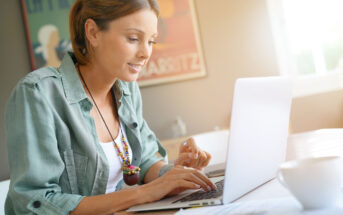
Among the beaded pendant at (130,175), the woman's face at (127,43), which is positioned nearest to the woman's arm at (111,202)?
the beaded pendant at (130,175)

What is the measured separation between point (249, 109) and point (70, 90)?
0.70 metres

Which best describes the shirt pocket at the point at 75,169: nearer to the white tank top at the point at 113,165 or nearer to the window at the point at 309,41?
the white tank top at the point at 113,165

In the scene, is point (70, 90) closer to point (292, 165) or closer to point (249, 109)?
point (249, 109)

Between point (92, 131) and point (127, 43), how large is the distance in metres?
0.33

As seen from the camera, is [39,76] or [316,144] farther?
[316,144]

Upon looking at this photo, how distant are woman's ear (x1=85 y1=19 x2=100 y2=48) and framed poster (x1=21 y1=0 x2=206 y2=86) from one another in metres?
2.35

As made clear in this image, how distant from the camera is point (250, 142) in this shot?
929 mm

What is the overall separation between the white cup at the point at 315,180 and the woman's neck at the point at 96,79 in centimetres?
99

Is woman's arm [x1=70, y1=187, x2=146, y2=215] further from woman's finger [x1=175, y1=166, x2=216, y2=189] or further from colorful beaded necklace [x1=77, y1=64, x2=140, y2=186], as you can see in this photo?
colorful beaded necklace [x1=77, y1=64, x2=140, y2=186]

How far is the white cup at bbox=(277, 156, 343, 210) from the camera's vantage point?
68cm

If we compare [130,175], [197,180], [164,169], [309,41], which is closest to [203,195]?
[197,180]

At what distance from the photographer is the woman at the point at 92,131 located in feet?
3.57

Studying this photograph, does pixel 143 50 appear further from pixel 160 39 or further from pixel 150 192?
pixel 160 39

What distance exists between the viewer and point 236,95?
0.83 m
